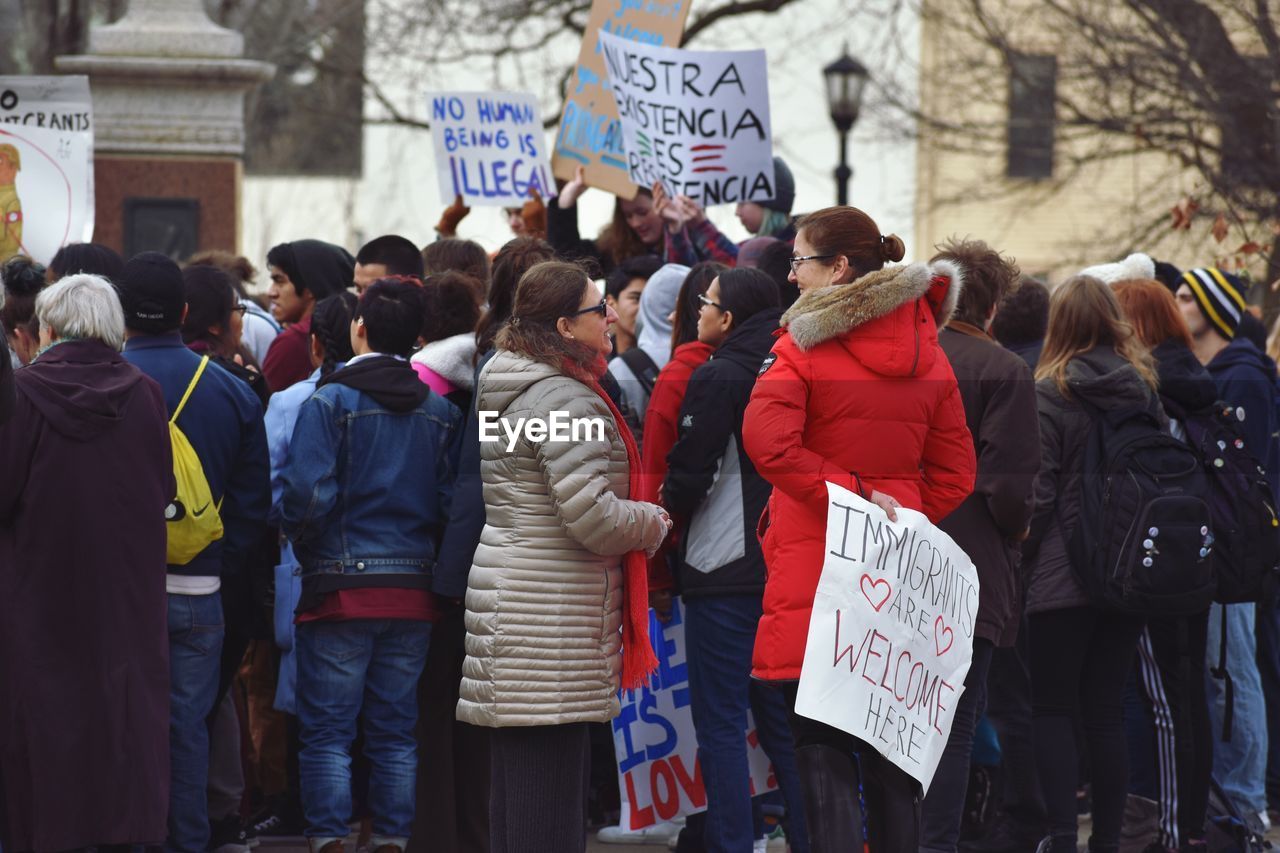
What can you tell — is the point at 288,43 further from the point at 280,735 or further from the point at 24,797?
the point at 24,797

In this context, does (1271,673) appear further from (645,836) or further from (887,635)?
(887,635)

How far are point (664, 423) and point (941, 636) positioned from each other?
5.14 feet

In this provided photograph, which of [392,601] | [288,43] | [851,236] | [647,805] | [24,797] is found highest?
[288,43]

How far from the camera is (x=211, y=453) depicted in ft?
20.2

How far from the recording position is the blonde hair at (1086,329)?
21.5ft

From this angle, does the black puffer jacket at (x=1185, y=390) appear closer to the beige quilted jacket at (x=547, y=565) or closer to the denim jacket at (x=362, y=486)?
the beige quilted jacket at (x=547, y=565)

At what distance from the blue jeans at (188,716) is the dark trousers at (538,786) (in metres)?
1.14

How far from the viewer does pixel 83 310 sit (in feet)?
18.5

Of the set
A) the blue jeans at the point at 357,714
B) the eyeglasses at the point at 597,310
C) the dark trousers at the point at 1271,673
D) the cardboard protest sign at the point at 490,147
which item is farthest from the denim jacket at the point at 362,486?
the dark trousers at the point at 1271,673

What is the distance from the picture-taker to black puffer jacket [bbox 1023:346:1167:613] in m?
6.44

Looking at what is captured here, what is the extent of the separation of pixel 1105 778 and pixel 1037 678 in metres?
0.42

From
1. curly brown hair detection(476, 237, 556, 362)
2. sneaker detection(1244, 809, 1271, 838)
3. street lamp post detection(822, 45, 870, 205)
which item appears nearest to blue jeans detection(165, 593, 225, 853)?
curly brown hair detection(476, 237, 556, 362)

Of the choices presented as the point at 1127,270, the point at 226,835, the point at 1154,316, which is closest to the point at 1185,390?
the point at 1154,316

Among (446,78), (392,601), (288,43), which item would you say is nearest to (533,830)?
(392,601)
